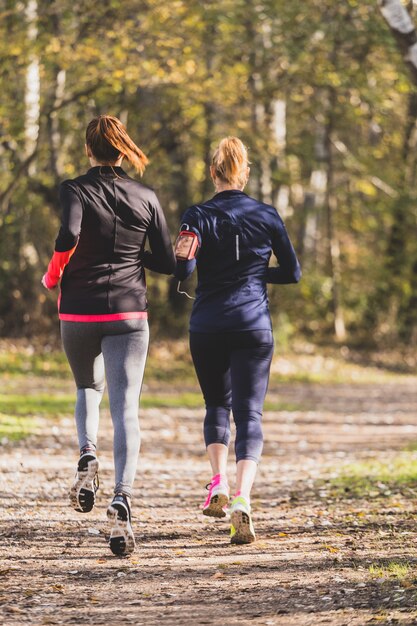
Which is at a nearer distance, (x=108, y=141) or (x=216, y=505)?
(x=108, y=141)

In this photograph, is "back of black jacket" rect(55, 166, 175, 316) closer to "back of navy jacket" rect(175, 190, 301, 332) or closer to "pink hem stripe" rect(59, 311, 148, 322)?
"pink hem stripe" rect(59, 311, 148, 322)

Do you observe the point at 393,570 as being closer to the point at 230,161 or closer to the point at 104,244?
the point at 104,244

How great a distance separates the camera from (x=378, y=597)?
16.5 ft

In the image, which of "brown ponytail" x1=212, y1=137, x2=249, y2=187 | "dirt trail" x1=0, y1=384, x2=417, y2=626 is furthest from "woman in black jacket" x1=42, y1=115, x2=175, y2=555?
"brown ponytail" x1=212, y1=137, x2=249, y2=187

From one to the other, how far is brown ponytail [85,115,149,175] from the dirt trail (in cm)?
217

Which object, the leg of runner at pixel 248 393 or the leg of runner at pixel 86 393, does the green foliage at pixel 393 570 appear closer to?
the leg of runner at pixel 248 393

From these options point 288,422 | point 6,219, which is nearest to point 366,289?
point 6,219

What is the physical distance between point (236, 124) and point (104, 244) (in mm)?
16638

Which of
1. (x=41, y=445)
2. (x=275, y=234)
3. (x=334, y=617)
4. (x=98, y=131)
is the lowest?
(x=41, y=445)

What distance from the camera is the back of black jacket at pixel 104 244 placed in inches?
230

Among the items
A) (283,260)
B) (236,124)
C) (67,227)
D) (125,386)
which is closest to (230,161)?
(283,260)

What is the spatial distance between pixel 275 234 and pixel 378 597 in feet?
7.34

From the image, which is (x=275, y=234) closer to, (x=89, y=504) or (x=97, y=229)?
(x=97, y=229)

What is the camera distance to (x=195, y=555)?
6023mm
